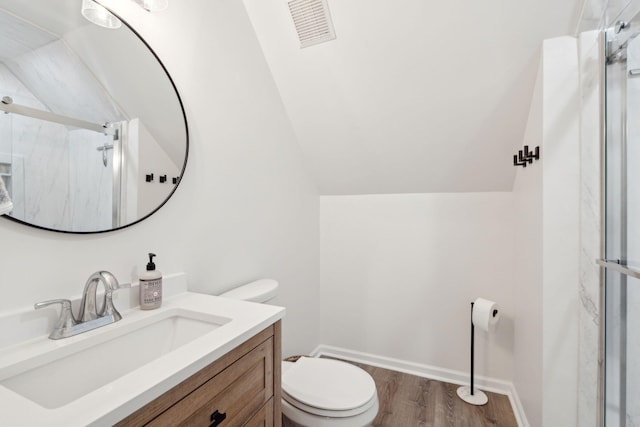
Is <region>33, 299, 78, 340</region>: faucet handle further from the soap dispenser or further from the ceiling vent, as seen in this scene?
the ceiling vent

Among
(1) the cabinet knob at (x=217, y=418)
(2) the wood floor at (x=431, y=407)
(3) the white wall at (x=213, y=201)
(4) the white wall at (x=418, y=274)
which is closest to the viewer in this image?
(1) the cabinet knob at (x=217, y=418)

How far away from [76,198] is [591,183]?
1897mm

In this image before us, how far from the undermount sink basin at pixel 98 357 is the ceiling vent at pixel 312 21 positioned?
147 centimetres

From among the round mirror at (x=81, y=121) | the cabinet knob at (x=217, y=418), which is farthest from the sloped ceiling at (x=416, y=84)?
the cabinet knob at (x=217, y=418)

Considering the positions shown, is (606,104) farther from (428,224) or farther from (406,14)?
(428,224)

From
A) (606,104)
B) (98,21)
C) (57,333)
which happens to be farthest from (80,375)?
(606,104)

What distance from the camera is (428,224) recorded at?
2299 millimetres

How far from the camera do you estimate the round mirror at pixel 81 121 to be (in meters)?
0.85

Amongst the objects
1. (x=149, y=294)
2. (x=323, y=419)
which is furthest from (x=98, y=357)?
(x=323, y=419)

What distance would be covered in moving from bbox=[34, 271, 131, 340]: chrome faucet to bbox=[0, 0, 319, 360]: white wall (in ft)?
0.22

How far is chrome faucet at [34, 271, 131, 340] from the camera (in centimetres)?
87

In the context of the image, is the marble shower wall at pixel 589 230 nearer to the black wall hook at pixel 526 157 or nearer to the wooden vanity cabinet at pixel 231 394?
the black wall hook at pixel 526 157

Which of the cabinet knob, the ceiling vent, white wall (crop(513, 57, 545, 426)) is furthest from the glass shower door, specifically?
the cabinet knob

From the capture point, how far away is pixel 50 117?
920mm
